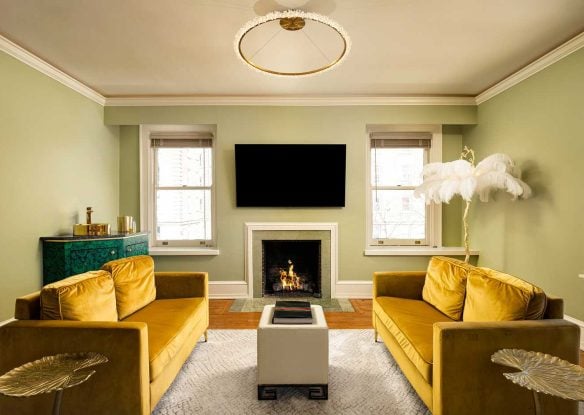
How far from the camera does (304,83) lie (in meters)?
3.63

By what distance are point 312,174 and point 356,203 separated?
702mm

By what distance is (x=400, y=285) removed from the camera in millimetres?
2797

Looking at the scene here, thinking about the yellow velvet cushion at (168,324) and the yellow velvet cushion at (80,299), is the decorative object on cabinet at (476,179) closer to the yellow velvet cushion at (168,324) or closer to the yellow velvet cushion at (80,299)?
the yellow velvet cushion at (168,324)

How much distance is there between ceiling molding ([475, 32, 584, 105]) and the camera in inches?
104

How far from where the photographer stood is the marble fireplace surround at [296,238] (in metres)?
4.14

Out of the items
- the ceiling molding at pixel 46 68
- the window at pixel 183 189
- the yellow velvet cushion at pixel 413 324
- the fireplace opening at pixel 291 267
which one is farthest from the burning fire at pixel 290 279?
the ceiling molding at pixel 46 68

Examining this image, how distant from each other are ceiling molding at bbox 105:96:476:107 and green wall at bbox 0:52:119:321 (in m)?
0.52

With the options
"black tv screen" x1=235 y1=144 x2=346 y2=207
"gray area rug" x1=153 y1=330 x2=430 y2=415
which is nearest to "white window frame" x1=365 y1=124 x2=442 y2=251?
"black tv screen" x1=235 y1=144 x2=346 y2=207

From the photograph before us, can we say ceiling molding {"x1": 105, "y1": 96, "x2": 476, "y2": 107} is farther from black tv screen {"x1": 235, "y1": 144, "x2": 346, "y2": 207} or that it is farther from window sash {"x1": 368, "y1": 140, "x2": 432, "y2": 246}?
black tv screen {"x1": 235, "y1": 144, "x2": 346, "y2": 207}

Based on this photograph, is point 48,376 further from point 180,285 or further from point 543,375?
point 543,375

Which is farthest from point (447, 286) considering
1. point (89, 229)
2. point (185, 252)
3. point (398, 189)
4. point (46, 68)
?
point (46, 68)

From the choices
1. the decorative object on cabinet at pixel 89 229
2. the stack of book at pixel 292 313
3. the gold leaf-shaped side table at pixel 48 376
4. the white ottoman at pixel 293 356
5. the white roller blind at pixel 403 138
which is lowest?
the white ottoman at pixel 293 356

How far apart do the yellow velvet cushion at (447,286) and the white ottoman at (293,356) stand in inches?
39.1

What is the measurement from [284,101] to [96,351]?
339cm
